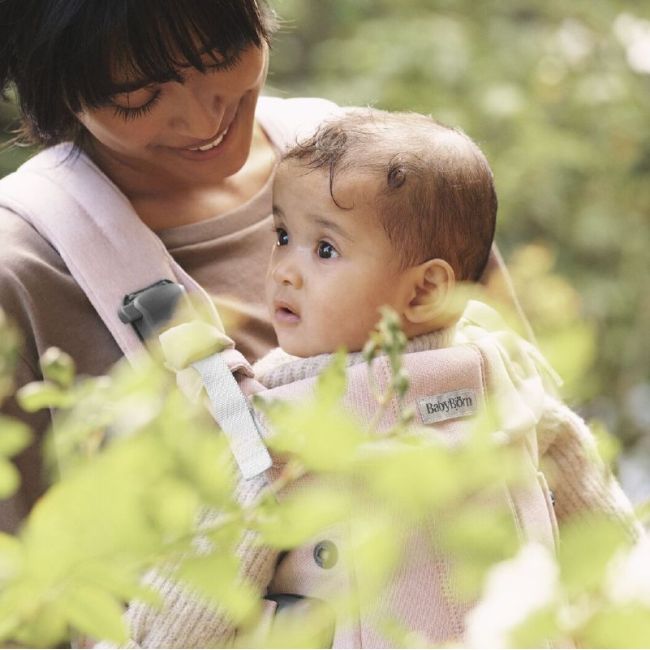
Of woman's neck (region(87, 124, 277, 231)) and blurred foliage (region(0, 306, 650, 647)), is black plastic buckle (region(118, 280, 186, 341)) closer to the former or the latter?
woman's neck (region(87, 124, 277, 231))

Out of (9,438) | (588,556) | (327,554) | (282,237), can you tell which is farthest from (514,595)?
(282,237)

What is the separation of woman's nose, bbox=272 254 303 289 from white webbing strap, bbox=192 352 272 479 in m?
0.13

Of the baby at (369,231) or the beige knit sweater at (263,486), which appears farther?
the baby at (369,231)

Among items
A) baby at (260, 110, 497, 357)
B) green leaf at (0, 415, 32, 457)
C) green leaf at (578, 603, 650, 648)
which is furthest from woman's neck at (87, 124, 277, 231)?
green leaf at (578, 603, 650, 648)

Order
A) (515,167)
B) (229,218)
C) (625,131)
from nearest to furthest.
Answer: (229,218) → (515,167) → (625,131)

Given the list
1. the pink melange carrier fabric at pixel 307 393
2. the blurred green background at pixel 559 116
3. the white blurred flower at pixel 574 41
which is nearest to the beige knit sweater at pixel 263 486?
the pink melange carrier fabric at pixel 307 393

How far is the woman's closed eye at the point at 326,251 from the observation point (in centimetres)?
126

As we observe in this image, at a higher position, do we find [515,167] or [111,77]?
[111,77]

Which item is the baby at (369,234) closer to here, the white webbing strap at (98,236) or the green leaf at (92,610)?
the white webbing strap at (98,236)

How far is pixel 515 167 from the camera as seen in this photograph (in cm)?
357

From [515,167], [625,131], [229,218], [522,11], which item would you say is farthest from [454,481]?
[522,11]

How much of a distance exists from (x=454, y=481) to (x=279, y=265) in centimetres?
76

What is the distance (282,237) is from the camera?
1336mm

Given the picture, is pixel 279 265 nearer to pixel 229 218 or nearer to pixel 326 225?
pixel 326 225
